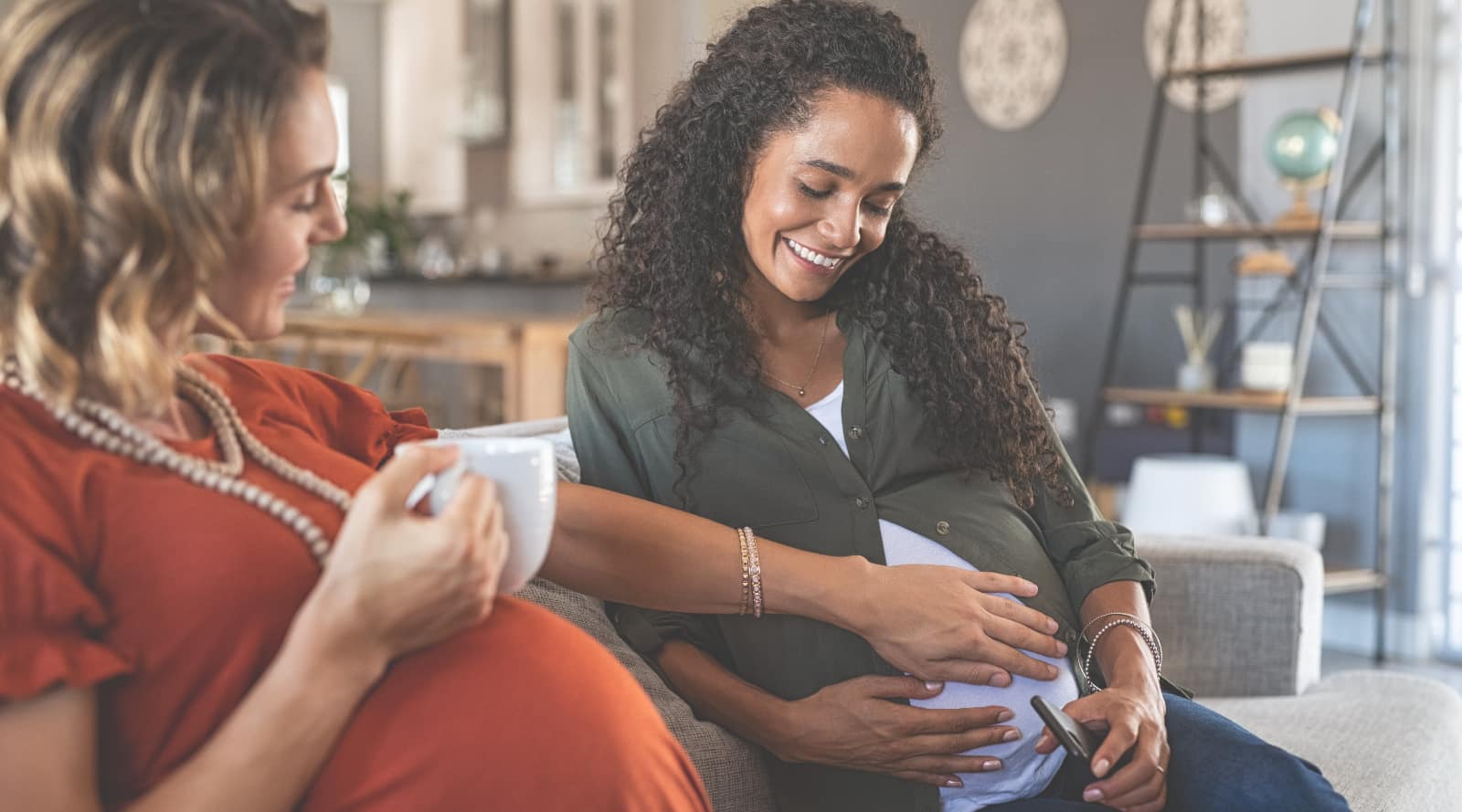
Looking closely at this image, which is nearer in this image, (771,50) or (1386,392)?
(771,50)

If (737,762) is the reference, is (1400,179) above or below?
above

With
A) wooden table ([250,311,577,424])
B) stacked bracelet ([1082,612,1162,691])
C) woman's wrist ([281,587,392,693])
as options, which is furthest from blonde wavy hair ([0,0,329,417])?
wooden table ([250,311,577,424])

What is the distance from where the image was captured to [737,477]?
1475 millimetres

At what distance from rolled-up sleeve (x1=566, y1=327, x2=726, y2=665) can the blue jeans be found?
358 millimetres

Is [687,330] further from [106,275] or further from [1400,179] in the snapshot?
[1400,179]

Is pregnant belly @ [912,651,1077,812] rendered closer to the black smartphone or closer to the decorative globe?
the black smartphone

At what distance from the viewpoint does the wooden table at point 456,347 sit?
14.8 ft

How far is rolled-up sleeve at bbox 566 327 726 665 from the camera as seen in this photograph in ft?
4.90

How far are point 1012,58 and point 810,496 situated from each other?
4.89 meters

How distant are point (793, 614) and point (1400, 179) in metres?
3.55

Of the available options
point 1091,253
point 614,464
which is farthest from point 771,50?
point 1091,253

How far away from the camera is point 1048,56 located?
229 inches

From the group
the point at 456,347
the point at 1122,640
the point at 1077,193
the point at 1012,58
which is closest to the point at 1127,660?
the point at 1122,640

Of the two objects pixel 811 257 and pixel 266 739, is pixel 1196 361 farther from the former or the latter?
pixel 266 739
